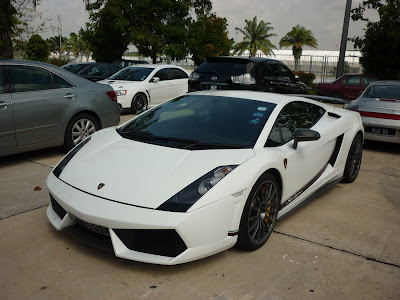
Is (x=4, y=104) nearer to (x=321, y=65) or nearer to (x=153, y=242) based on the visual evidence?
(x=153, y=242)

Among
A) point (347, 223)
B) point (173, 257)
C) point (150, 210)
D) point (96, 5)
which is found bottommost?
point (347, 223)

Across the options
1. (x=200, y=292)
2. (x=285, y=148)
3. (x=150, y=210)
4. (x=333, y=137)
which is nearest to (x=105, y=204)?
(x=150, y=210)

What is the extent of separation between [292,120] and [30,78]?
12.6ft

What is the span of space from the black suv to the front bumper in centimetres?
635

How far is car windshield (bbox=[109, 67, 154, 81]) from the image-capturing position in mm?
12094

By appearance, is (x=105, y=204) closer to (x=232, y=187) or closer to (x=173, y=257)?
(x=173, y=257)

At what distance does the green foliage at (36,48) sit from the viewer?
2855cm

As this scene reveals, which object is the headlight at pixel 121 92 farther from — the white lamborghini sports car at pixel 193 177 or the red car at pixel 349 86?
the red car at pixel 349 86

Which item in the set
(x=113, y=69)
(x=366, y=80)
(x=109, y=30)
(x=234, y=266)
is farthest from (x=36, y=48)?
(x=234, y=266)

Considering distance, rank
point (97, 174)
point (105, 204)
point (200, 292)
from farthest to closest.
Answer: point (97, 174), point (105, 204), point (200, 292)

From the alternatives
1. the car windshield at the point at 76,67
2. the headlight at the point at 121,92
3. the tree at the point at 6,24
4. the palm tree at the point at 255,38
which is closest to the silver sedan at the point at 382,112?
the headlight at the point at 121,92

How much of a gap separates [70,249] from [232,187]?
1.40 m

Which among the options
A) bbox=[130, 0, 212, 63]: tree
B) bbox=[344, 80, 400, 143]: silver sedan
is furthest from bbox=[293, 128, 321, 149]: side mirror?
bbox=[130, 0, 212, 63]: tree

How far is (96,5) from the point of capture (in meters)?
24.3
